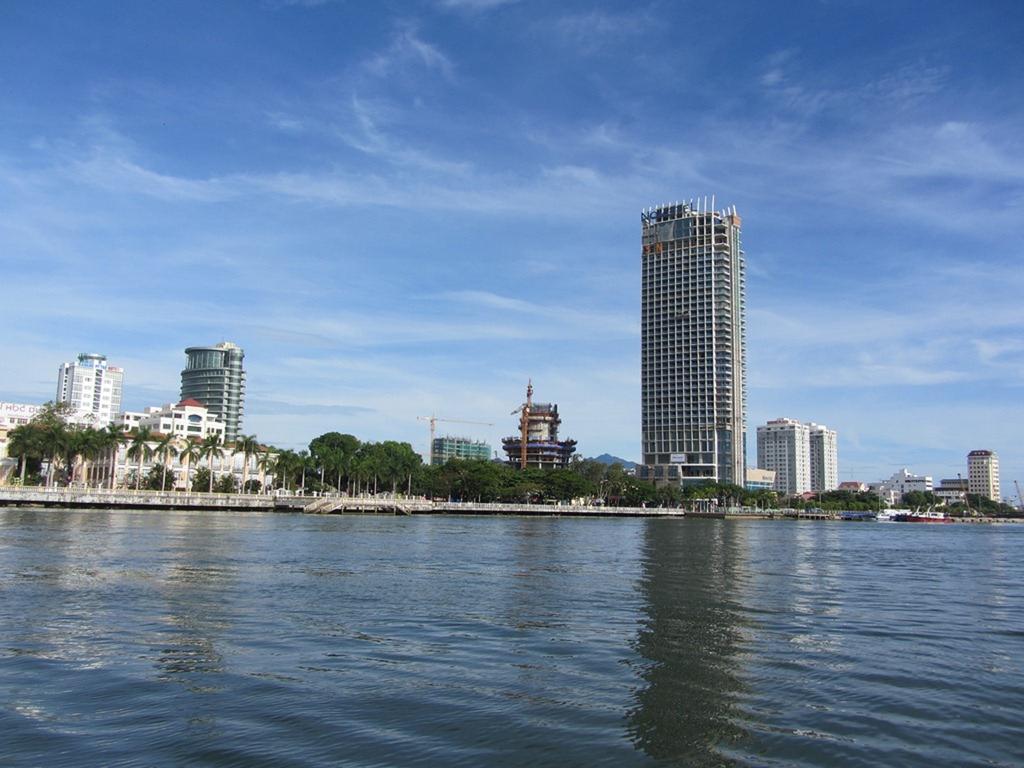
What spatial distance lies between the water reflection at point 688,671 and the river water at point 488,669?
85 mm

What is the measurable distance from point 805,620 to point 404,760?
20861mm

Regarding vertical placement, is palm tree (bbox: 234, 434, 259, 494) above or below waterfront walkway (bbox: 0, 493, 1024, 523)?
above

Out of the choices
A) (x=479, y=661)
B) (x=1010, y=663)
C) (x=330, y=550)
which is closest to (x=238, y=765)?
(x=479, y=661)

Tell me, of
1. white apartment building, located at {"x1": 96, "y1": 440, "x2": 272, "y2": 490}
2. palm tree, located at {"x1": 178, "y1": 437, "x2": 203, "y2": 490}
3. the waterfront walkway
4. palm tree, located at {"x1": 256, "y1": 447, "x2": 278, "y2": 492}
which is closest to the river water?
the waterfront walkway

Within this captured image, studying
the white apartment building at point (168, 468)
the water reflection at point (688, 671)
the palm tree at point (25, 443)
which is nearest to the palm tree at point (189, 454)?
the white apartment building at point (168, 468)

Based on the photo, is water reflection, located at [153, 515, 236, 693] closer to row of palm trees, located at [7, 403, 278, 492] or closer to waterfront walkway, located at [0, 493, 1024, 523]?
waterfront walkway, located at [0, 493, 1024, 523]

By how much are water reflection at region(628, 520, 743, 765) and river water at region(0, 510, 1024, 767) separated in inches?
3.4

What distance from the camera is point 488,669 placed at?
2162 centimetres

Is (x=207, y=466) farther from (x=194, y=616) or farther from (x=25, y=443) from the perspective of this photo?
(x=194, y=616)

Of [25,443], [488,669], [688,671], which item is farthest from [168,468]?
[688,671]

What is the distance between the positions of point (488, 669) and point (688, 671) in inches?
203

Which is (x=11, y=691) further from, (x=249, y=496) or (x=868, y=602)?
(x=249, y=496)

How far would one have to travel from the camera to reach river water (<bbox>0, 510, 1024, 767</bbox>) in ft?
51.4

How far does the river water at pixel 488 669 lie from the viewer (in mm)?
15664
